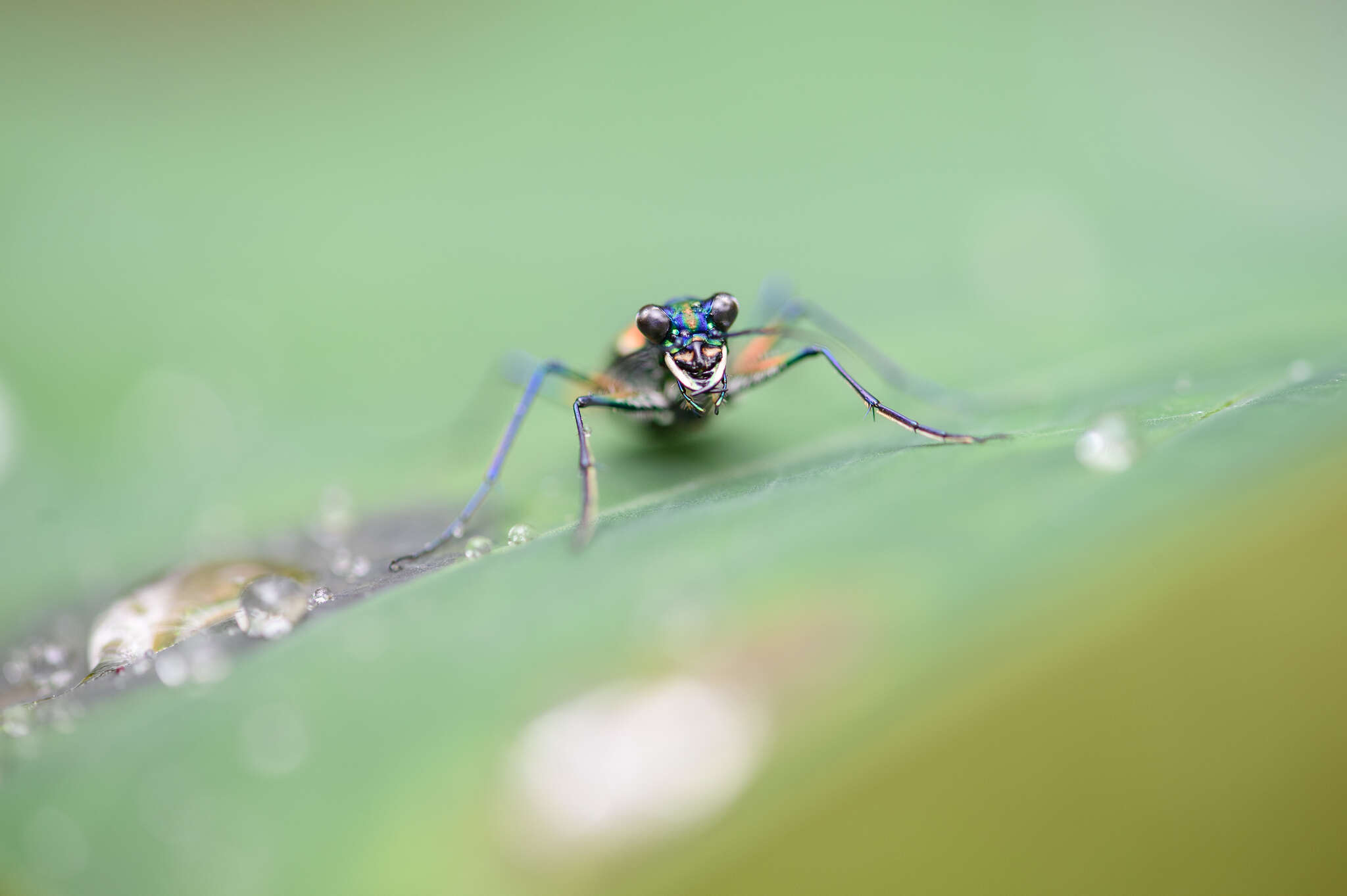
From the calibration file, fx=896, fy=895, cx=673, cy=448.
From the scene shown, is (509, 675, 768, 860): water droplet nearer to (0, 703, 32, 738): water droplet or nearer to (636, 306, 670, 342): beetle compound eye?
(0, 703, 32, 738): water droplet

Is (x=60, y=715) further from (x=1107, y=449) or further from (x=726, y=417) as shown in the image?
(x=726, y=417)

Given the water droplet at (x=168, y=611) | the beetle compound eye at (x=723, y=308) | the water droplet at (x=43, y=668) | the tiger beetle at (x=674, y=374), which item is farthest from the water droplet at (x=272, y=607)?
the beetle compound eye at (x=723, y=308)

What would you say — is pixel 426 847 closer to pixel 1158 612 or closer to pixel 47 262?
pixel 1158 612

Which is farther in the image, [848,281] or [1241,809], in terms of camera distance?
[848,281]

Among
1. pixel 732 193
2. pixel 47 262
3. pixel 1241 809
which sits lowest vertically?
pixel 1241 809

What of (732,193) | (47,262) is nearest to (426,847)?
(47,262)

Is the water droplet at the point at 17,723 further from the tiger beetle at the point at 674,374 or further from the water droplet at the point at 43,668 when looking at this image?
the tiger beetle at the point at 674,374
